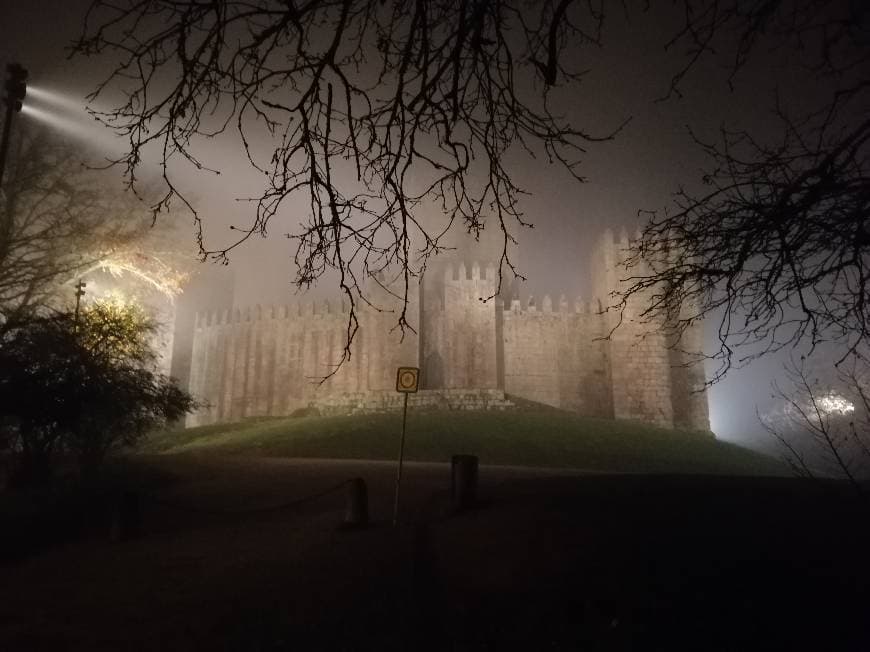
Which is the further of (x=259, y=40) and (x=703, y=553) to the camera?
(x=703, y=553)

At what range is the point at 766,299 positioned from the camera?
4.21 meters

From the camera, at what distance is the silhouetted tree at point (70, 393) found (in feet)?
39.4

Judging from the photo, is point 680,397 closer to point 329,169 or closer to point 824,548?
point 824,548

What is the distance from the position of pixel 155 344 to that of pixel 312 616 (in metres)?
32.9

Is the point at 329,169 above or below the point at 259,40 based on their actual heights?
below

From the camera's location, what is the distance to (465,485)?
8.05 metres

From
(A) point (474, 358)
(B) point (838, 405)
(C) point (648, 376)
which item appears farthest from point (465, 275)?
(B) point (838, 405)

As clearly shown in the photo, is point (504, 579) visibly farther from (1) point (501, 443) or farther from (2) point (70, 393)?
(1) point (501, 443)

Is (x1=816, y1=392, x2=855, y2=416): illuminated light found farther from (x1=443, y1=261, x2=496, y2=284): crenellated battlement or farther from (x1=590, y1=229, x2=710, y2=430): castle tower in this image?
(x1=443, y1=261, x2=496, y2=284): crenellated battlement

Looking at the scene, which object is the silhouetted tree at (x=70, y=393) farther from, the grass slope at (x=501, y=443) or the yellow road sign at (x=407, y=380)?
the yellow road sign at (x=407, y=380)

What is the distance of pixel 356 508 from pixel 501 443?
39.4 ft

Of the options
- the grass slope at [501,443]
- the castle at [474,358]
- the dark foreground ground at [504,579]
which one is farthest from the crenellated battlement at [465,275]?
the dark foreground ground at [504,579]

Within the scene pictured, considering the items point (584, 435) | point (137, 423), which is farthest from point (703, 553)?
point (584, 435)

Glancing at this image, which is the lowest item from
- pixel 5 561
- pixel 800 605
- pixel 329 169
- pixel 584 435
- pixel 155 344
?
pixel 5 561
